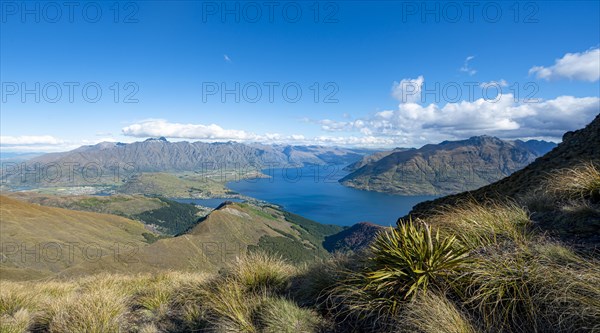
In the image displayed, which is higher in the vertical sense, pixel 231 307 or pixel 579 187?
pixel 579 187

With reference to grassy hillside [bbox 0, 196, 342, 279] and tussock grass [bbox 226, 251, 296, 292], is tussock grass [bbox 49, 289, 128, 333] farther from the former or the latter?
grassy hillside [bbox 0, 196, 342, 279]

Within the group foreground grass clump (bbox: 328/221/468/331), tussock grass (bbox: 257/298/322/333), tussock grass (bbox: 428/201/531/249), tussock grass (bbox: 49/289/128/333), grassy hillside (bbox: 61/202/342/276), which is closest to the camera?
foreground grass clump (bbox: 328/221/468/331)

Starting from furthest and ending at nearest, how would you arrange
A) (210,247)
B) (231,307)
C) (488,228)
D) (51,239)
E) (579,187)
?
(210,247) < (51,239) < (579,187) < (231,307) < (488,228)

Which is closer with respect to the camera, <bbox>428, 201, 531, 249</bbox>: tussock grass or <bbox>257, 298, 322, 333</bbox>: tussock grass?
<bbox>257, 298, 322, 333</bbox>: tussock grass

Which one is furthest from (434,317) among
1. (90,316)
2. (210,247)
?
(210,247)

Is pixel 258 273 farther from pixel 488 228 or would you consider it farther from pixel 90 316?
pixel 488 228

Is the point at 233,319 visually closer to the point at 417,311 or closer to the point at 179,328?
the point at 179,328

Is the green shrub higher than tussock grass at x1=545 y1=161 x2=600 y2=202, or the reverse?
tussock grass at x1=545 y1=161 x2=600 y2=202

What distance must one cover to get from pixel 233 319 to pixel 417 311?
3.72 m

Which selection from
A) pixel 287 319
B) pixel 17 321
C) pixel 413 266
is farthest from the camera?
pixel 17 321

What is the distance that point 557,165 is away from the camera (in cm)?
1461

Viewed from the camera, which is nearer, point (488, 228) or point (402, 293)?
point (402, 293)

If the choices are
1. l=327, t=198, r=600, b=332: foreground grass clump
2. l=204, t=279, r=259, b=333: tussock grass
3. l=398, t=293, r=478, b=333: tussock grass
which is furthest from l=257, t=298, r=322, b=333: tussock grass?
l=398, t=293, r=478, b=333: tussock grass

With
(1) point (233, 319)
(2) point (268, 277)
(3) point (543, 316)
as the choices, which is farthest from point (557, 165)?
(1) point (233, 319)
